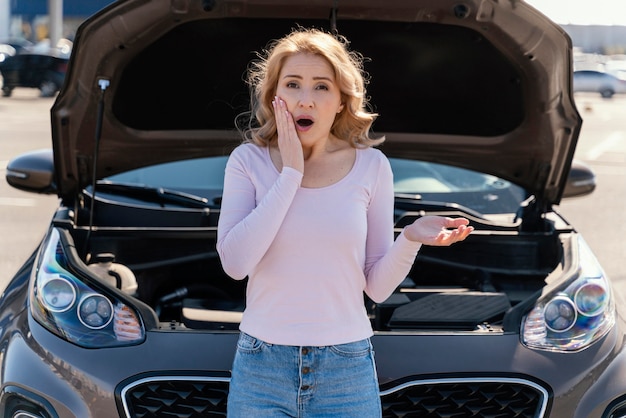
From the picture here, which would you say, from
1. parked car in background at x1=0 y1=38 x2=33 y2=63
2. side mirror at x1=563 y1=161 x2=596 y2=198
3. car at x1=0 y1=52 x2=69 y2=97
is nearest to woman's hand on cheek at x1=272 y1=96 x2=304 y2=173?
side mirror at x1=563 y1=161 x2=596 y2=198

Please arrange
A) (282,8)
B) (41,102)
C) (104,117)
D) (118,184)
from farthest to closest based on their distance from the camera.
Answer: (41,102), (118,184), (104,117), (282,8)

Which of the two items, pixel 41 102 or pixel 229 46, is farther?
pixel 41 102

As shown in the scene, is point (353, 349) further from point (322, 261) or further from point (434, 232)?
point (434, 232)

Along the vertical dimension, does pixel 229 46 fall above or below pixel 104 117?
above

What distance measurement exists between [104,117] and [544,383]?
213cm

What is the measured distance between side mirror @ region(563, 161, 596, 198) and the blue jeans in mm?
2472

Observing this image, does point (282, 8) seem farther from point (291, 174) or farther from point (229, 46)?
point (291, 174)

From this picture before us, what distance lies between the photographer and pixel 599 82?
43.1 metres

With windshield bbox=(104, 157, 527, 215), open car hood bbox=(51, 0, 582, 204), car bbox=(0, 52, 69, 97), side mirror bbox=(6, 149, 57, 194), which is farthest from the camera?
car bbox=(0, 52, 69, 97)

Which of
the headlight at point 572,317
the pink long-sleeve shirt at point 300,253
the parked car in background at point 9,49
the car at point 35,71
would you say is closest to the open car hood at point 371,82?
the headlight at point 572,317

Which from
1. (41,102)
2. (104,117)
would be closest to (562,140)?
(104,117)

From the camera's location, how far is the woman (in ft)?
7.75

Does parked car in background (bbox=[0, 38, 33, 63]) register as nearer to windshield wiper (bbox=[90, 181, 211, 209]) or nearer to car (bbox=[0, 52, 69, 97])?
car (bbox=[0, 52, 69, 97])

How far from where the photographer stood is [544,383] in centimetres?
312
